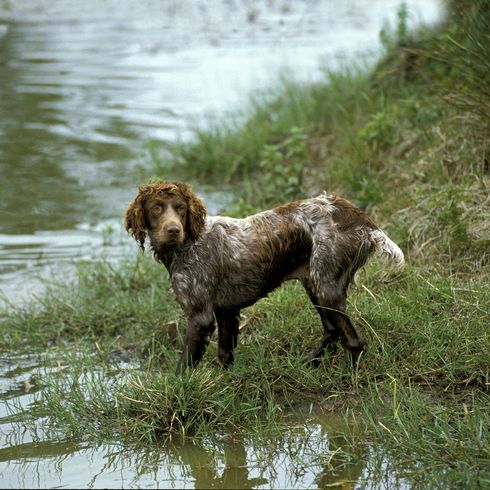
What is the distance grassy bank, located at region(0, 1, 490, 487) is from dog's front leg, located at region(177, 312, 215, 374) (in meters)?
0.22

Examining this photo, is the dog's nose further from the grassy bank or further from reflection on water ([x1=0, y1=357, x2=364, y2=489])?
reflection on water ([x1=0, y1=357, x2=364, y2=489])

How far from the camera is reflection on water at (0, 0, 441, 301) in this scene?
1133 cm

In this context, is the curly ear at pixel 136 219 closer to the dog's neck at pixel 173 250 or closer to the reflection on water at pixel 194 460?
the dog's neck at pixel 173 250

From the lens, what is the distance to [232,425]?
242 inches

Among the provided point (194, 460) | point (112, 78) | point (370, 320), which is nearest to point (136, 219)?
point (194, 460)

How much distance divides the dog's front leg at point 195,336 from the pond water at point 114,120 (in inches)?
28.4

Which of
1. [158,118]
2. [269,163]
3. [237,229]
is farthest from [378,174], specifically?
[158,118]

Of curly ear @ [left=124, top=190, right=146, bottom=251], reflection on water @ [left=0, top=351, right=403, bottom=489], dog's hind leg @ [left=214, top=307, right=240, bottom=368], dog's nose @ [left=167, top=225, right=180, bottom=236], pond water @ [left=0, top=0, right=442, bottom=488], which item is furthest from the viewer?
dog's hind leg @ [left=214, top=307, right=240, bottom=368]

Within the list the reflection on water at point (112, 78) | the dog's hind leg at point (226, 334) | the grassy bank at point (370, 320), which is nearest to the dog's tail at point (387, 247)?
the grassy bank at point (370, 320)

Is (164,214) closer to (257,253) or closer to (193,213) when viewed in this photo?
(193,213)

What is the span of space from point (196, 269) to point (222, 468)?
1.38 meters

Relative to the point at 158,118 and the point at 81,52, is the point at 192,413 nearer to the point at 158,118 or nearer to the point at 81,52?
the point at 158,118

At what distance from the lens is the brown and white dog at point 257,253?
6.45 m

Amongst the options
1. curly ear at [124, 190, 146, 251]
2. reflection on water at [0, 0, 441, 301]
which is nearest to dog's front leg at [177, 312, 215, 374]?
curly ear at [124, 190, 146, 251]
